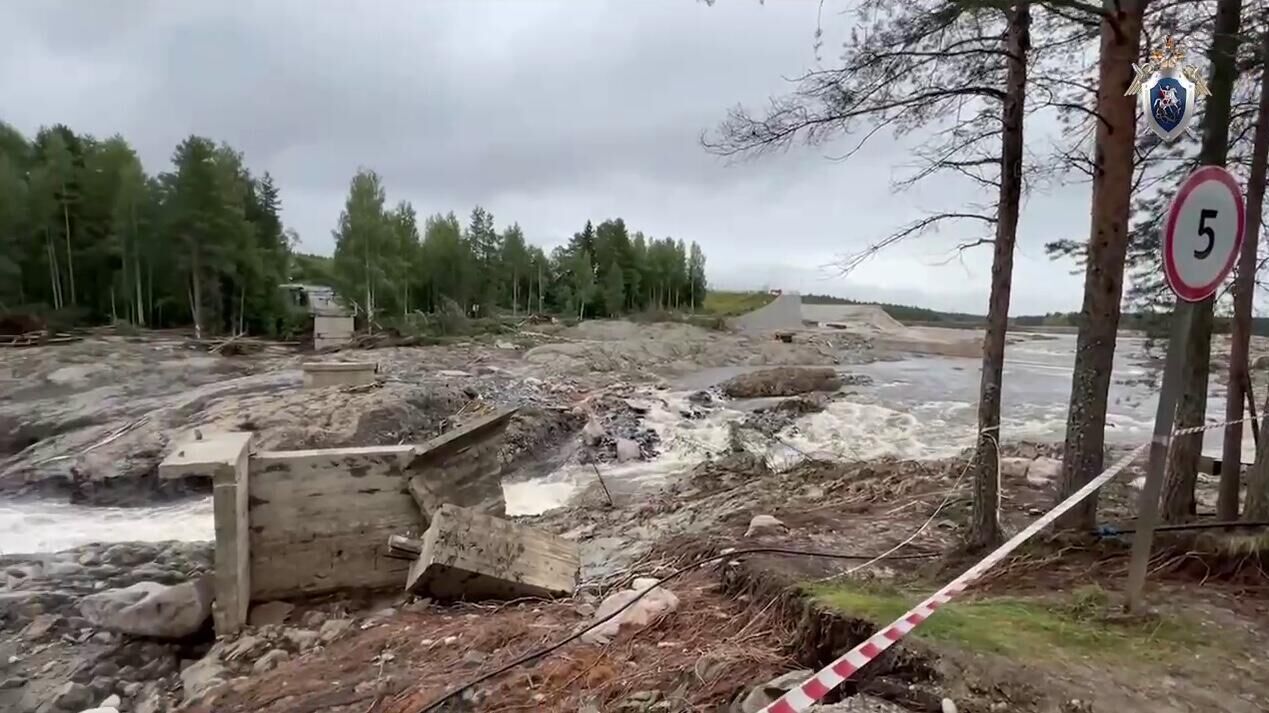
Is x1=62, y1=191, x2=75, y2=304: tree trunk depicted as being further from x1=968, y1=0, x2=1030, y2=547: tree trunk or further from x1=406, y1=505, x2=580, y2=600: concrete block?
x1=968, y1=0, x2=1030, y2=547: tree trunk

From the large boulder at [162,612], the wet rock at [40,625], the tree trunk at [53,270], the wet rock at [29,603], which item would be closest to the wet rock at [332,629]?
the large boulder at [162,612]

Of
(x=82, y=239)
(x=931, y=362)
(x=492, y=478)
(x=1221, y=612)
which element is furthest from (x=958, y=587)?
(x=82, y=239)

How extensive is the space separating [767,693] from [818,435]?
46.7 ft

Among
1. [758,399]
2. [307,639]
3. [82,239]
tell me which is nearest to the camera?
[307,639]

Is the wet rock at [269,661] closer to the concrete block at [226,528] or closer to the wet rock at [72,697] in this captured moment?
the concrete block at [226,528]

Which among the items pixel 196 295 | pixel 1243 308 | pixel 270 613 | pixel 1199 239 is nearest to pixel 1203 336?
pixel 1243 308

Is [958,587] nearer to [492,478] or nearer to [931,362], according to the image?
[492,478]

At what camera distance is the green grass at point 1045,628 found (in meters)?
2.98

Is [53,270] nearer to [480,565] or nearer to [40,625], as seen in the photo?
[40,625]

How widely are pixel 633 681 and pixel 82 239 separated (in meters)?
49.1

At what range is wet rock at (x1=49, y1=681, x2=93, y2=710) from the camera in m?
5.57

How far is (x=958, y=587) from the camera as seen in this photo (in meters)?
2.89

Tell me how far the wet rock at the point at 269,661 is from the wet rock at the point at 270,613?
115 cm

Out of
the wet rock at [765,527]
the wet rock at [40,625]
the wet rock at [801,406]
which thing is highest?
the wet rock at [765,527]
